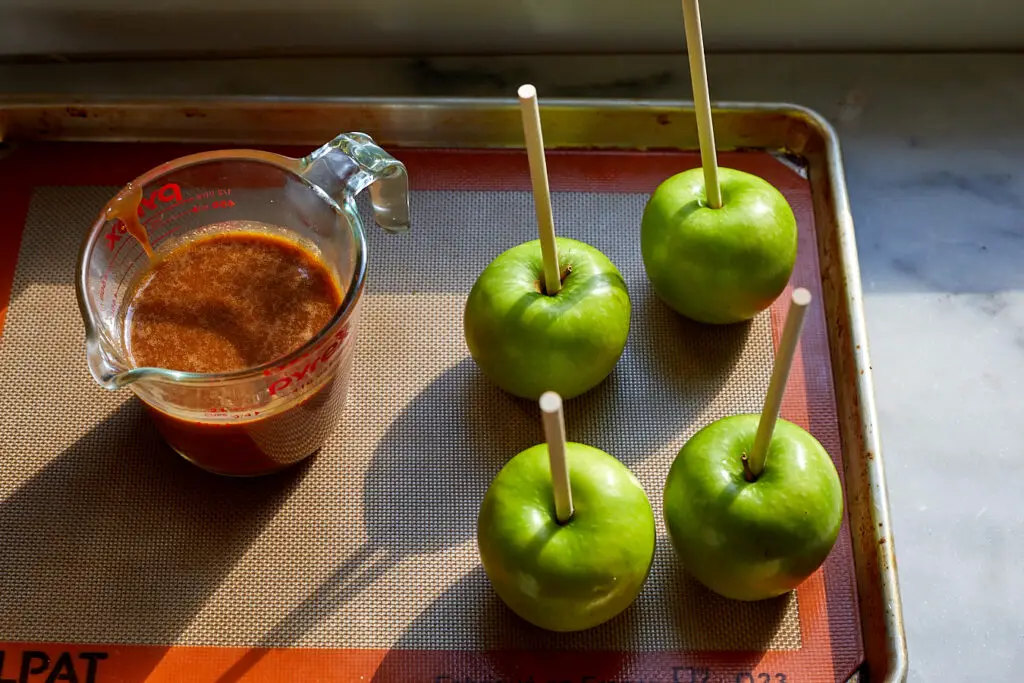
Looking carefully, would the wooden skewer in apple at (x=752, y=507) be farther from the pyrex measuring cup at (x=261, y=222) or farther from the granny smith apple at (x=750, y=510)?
the pyrex measuring cup at (x=261, y=222)

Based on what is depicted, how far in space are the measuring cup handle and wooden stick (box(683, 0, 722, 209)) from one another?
24cm

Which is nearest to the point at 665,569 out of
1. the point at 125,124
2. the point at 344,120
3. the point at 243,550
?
the point at 243,550

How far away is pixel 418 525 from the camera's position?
33.9 inches

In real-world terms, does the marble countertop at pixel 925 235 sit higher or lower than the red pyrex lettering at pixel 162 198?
lower

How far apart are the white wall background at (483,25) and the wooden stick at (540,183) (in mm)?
376

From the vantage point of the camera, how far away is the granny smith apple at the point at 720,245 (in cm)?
85

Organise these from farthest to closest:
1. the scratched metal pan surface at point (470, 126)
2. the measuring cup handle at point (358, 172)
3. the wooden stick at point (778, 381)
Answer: the scratched metal pan surface at point (470, 126), the measuring cup handle at point (358, 172), the wooden stick at point (778, 381)

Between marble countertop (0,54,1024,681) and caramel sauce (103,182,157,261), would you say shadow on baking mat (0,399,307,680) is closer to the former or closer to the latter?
caramel sauce (103,182,157,261)

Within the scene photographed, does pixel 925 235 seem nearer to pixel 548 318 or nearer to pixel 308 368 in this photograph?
pixel 548 318

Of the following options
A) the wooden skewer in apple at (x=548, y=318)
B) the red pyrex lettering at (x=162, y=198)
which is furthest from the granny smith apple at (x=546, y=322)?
the red pyrex lettering at (x=162, y=198)

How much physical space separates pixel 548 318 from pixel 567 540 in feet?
0.58

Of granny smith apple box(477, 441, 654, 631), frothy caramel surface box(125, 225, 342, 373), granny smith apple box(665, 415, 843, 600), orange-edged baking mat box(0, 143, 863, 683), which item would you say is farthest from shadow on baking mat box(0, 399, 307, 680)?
granny smith apple box(665, 415, 843, 600)

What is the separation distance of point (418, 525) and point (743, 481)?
0.27 m

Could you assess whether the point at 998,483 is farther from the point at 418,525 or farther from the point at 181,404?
the point at 181,404
